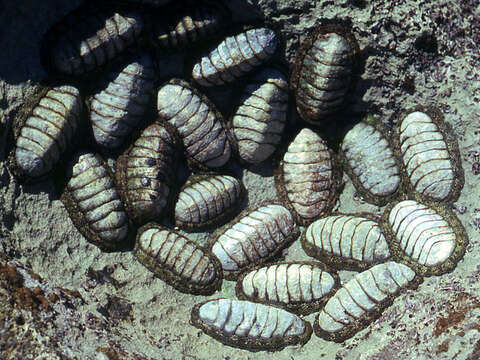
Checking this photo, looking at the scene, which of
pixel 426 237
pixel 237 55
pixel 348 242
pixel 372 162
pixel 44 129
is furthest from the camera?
pixel 372 162

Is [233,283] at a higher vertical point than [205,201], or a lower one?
lower

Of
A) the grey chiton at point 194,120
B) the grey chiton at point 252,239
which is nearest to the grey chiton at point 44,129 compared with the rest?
the grey chiton at point 194,120

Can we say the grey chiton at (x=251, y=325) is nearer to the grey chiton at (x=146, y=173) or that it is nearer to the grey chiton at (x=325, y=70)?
the grey chiton at (x=146, y=173)

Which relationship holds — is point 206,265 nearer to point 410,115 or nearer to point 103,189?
point 103,189

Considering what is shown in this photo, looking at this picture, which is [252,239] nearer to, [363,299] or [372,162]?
[363,299]

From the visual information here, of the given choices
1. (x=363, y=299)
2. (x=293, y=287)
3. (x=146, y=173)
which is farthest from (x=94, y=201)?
(x=363, y=299)

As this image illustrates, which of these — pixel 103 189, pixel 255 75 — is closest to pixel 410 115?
pixel 255 75
